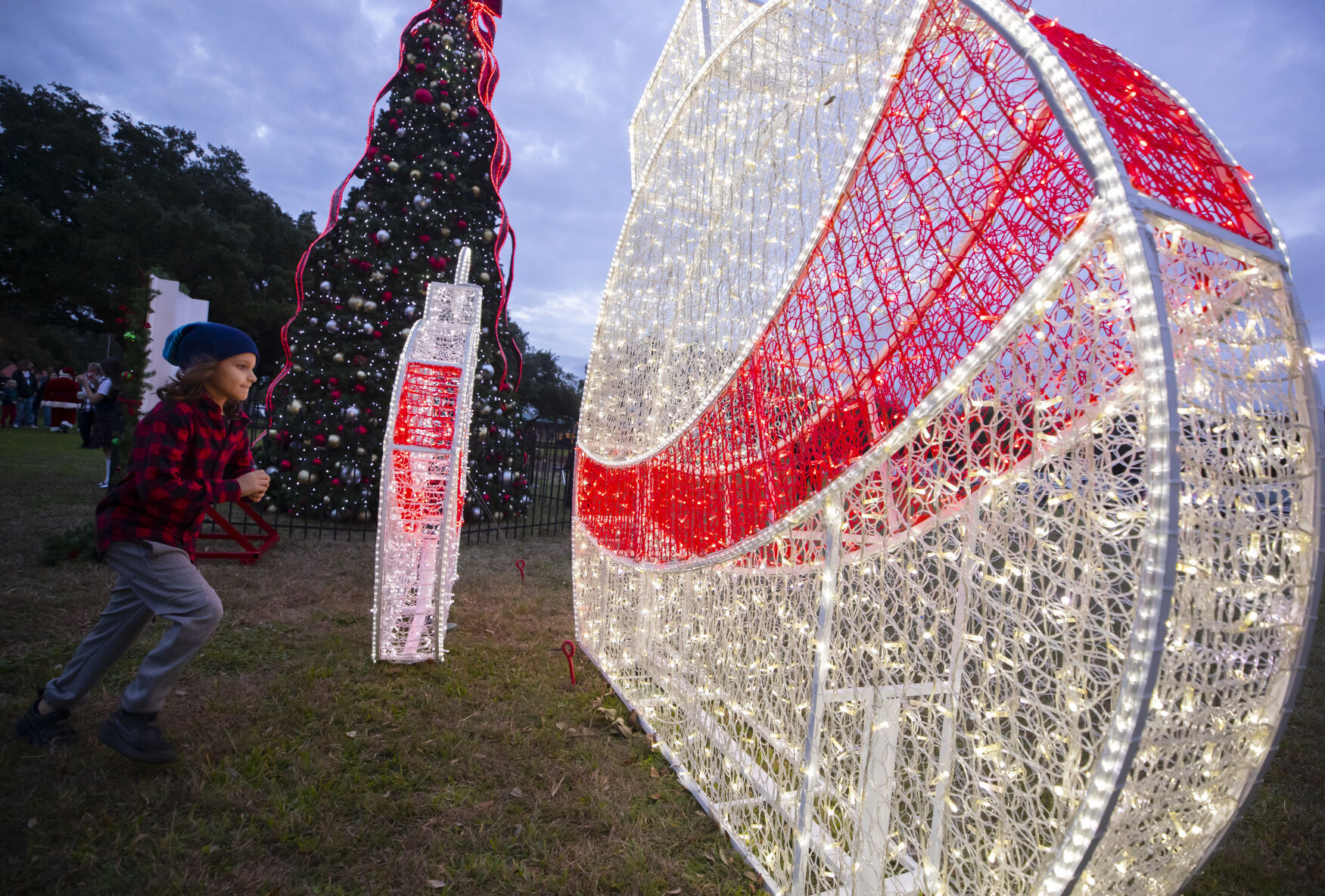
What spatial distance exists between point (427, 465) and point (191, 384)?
1.36 meters

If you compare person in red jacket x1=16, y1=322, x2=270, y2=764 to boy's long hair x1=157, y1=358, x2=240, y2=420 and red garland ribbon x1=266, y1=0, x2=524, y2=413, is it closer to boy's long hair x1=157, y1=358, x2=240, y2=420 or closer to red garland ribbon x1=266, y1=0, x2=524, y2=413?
boy's long hair x1=157, y1=358, x2=240, y2=420

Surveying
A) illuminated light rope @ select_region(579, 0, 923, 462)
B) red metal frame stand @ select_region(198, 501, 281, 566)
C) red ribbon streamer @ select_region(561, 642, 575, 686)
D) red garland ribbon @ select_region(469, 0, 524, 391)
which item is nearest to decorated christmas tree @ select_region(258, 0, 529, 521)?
red garland ribbon @ select_region(469, 0, 524, 391)

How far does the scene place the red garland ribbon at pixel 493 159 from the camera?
25.3ft

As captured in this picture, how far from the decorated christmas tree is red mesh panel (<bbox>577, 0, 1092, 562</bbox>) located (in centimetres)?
629

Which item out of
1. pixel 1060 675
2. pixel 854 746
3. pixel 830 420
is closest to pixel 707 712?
pixel 854 746

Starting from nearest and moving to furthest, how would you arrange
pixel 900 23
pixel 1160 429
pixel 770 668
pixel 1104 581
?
pixel 1160 429 → pixel 1104 581 → pixel 900 23 → pixel 770 668

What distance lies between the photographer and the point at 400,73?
7.96m

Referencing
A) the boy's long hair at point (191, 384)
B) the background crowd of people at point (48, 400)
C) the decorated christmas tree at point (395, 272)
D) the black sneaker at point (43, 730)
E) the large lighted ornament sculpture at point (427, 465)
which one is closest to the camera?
the boy's long hair at point (191, 384)

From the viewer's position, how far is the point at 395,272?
7977 millimetres

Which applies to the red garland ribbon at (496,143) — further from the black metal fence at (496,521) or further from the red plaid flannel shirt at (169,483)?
the red plaid flannel shirt at (169,483)

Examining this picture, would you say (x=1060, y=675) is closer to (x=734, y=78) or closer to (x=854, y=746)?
(x=854, y=746)

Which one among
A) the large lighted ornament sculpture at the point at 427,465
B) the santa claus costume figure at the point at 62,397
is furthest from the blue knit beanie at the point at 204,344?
the santa claus costume figure at the point at 62,397

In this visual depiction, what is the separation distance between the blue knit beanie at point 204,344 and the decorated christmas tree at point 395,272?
5189mm

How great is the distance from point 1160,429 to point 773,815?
5.78 feet
